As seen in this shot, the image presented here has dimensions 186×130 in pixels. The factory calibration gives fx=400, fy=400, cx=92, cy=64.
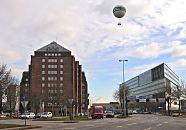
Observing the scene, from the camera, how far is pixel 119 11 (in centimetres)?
2641

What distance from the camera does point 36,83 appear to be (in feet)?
536

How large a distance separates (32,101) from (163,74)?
80344mm

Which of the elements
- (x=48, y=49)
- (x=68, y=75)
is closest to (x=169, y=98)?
(x=68, y=75)

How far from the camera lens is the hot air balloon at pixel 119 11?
2639 cm

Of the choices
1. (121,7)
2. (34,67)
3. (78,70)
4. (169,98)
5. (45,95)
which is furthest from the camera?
(78,70)

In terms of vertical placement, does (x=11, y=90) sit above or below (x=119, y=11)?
below

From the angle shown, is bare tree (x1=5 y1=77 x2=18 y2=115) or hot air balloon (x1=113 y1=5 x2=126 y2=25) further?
bare tree (x1=5 y1=77 x2=18 y2=115)

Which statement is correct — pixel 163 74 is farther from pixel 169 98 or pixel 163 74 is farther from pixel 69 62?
pixel 169 98

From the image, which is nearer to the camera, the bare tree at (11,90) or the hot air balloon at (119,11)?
the hot air balloon at (119,11)

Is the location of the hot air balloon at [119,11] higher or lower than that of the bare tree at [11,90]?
higher

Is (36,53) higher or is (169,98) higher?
(36,53)

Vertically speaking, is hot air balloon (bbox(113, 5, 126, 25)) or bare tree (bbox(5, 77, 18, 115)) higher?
hot air balloon (bbox(113, 5, 126, 25))

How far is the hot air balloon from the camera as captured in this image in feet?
86.6

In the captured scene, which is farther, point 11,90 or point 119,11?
point 11,90
